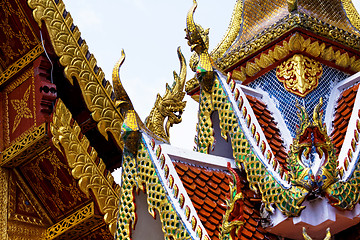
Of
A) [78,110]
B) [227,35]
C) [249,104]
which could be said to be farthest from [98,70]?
[249,104]

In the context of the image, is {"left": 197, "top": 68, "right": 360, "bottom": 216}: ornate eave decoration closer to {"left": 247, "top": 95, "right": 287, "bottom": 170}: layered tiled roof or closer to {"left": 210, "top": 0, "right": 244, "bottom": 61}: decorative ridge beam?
{"left": 247, "top": 95, "right": 287, "bottom": 170}: layered tiled roof

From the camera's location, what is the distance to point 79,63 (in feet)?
23.3

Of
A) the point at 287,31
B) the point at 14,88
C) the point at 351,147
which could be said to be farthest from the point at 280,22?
the point at 14,88

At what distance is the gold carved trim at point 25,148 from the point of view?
696cm

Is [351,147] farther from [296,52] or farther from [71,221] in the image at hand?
[71,221]

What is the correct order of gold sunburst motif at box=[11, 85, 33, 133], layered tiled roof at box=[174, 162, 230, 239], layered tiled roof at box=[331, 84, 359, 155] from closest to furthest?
layered tiled roof at box=[174, 162, 230, 239]
layered tiled roof at box=[331, 84, 359, 155]
gold sunburst motif at box=[11, 85, 33, 133]

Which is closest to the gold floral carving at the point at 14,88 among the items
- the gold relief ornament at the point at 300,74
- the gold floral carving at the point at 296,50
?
the gold floral carving at the point at 296,50

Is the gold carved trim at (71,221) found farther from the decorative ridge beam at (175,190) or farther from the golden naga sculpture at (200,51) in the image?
the golden naga sculpture at (200,51)

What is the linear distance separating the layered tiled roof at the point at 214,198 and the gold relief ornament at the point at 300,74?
870 millimetres

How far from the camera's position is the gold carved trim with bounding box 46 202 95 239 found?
6.90 metres

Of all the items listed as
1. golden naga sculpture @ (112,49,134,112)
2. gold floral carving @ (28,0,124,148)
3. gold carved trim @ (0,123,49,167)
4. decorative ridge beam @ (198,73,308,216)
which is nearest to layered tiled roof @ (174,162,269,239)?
decorative ridge beam @ (198,73,308,216)

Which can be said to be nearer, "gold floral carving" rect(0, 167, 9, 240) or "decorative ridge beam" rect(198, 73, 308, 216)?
"decorative ridge beam" rect(198, 73, 308, 216)

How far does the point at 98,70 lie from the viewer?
23.8 feet

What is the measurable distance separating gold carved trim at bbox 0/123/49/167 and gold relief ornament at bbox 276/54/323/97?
172cm
